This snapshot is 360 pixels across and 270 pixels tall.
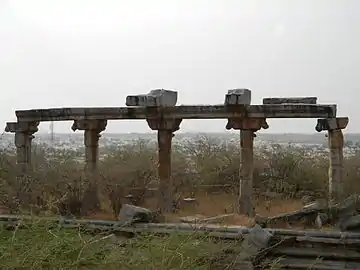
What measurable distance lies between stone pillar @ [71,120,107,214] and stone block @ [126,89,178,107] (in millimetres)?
1471

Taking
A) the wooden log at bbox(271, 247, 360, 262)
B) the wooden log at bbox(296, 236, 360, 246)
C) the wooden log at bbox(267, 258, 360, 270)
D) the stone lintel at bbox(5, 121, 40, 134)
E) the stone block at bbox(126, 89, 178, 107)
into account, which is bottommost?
the wooden log at bbox(267, 258, 360, 270)

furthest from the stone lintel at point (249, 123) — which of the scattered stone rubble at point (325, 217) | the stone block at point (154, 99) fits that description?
the scattered stone rubble at point (325, 217)

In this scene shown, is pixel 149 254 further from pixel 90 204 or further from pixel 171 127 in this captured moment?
pixel 90 204

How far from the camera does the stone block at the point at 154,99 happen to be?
12.9m

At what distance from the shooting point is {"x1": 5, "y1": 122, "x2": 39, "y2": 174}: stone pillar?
14692mm

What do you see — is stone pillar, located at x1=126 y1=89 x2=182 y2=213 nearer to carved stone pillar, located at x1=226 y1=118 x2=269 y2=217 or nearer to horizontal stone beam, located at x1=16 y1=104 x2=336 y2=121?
horizontal stone beam, located at x1=16 y1=104 x2=336 y2=121

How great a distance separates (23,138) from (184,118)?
4678 mm

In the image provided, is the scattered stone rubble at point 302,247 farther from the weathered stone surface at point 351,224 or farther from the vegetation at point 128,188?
the vegetation at point 128,188

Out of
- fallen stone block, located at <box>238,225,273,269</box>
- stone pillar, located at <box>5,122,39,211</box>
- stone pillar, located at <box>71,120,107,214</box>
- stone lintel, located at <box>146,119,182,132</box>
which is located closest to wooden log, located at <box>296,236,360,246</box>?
fallen stone block, located at <box>238,225,273,269</box>

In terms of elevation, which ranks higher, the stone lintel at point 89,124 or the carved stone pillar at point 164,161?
the stone lintel at point 89,124

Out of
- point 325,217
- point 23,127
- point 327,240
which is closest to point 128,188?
point 23,127

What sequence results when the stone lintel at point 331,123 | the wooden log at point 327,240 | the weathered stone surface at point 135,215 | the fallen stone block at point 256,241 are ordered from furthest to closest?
the stone lintel at point 331,123
the weathered stone surface at point 135,215
the wooden log at point 327,240
the fallen stone block at point 256,241

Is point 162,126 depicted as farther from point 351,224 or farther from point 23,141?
point 351,224

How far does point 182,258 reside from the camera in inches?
152
